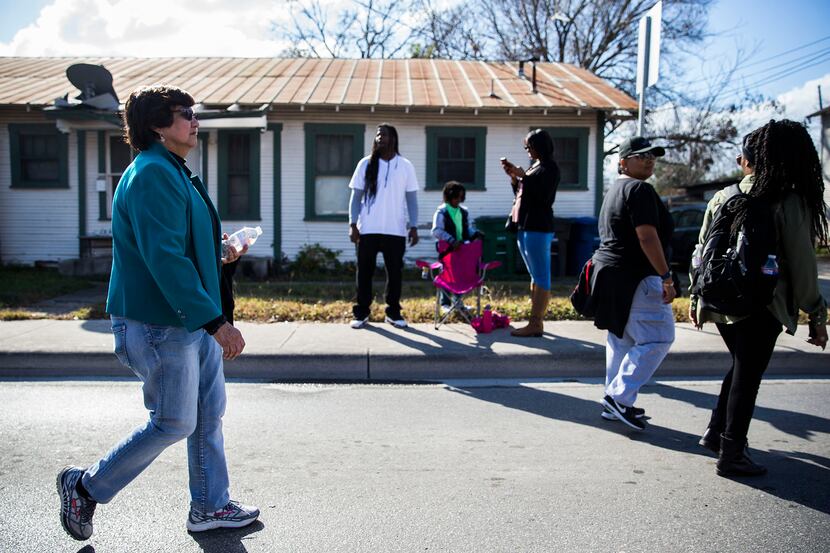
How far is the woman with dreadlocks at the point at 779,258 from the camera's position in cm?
364

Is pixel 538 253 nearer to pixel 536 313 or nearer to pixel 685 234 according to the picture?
pixel 536 313

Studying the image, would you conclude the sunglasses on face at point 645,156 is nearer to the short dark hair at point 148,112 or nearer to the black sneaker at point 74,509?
the short dark hair at point 148,112

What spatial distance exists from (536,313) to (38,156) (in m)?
11.6

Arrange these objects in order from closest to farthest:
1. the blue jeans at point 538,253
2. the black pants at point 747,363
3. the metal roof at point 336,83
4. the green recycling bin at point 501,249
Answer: the black pants at point 747,363
the blue jeans at point 538,253
the green recycling bin at point 501,249
the metal roof at point 336,83

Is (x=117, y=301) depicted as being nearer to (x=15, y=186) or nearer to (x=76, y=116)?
(x=76, y=116)

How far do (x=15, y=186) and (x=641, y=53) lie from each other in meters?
12.2

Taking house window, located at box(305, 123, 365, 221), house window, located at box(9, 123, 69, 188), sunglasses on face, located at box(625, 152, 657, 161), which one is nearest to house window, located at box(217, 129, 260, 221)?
house window, located at box(305, 123, 365, 221)

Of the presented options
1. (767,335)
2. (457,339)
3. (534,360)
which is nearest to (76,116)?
(457,339)

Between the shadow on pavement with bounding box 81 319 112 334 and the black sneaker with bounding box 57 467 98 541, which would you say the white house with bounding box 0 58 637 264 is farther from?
the black sneaker with bounding box 57 467 98 541

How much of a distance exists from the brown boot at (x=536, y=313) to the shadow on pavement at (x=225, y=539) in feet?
14.1

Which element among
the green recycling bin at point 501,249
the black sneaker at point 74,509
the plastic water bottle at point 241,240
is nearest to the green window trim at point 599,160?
the green recycling bin at point 501,249

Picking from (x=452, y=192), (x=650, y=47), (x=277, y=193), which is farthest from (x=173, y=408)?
(x=277, y=193)

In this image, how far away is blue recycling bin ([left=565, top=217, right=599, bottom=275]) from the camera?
13.4 metres

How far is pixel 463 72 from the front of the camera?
16703 millimetres
